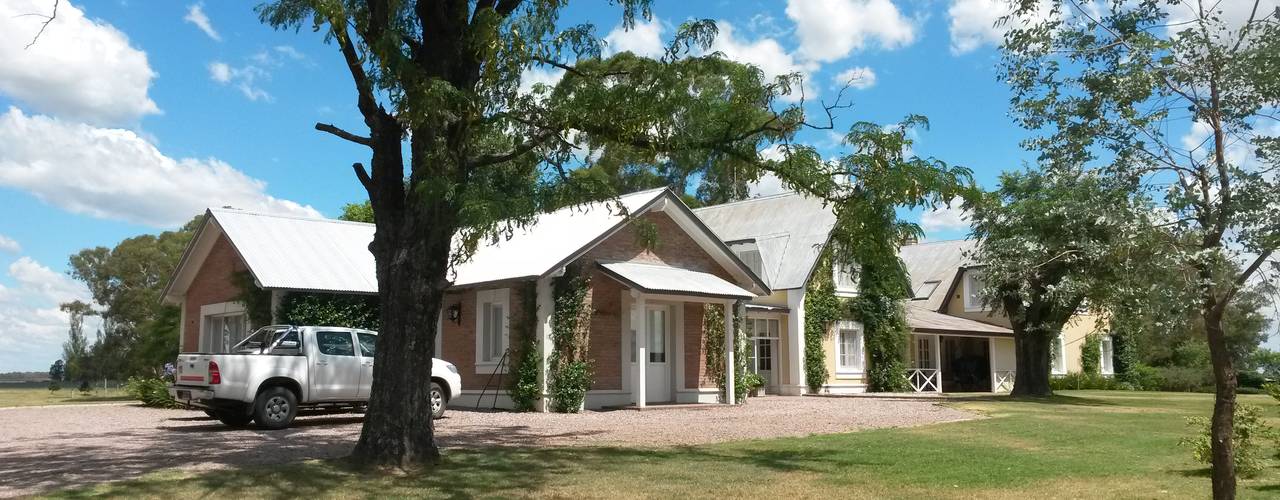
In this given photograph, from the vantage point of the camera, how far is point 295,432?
1481 cm

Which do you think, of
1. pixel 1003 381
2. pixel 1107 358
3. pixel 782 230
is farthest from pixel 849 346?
pixel 1107 358

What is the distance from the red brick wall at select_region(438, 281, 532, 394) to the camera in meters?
20.0

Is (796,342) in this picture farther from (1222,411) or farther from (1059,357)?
(1222,411)

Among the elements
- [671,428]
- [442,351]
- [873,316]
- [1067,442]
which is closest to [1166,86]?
[1067,442]

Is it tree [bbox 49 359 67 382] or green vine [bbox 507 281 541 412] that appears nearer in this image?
green vine [bbox 507 281 541 412]

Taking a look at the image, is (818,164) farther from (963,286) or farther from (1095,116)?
(963,286)

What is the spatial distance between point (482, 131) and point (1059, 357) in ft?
109

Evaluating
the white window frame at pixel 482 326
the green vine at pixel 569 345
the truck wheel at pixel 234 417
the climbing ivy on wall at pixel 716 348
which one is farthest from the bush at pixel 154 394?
the climbing ivy on wall at pixel 716 348

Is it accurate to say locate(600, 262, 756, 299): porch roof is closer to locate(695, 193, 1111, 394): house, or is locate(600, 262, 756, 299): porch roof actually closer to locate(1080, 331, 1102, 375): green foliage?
locate(695, 193, 1111, 394): house

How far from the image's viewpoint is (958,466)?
10.7 metres

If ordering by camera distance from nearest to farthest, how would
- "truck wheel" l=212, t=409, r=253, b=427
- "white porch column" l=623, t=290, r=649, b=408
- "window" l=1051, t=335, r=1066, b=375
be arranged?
"truck wheel" l=212, t=409, r=253, b=427
"white porch column" l=623, t=290, r=649, b=408
"window" l=1051, t=335, r=1066, b=375

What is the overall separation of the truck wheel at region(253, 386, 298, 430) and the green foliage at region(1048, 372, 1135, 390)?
28706 millimetres

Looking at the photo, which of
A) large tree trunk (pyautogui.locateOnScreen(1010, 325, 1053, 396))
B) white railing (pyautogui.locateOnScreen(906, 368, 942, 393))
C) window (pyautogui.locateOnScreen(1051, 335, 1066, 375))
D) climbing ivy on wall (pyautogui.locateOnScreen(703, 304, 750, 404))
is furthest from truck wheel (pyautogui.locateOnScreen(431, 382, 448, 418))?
window (pyautogui.locateOnScreen(1051, 335, 1066, 375))

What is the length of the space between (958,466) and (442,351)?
45.6 ft
